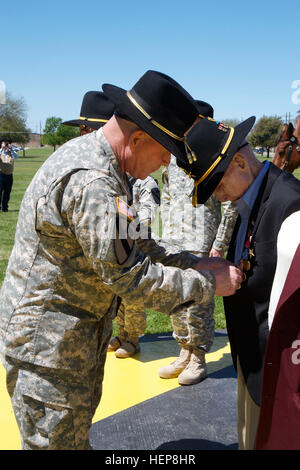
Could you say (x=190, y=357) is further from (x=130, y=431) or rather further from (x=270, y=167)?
(x=270, y=167)

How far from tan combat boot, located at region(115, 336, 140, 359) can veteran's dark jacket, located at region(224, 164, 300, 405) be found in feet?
8.84

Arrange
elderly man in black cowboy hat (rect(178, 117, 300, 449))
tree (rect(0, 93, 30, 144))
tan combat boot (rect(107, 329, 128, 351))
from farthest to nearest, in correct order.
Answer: tree (rect(0, 93, 30, 144))
tan combat boot (rect(107, 329, 128, 351))
elderly man in black cowboy hat (rect(178, 117, 300, 449))

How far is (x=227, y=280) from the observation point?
2350mm

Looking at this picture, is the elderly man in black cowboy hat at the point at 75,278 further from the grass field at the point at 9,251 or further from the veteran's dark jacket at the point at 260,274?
the grass field at the point at 9,251

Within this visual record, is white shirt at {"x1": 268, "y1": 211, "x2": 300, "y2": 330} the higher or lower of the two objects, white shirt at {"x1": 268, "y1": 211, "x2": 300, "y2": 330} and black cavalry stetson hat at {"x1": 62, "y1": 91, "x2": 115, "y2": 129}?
the lower

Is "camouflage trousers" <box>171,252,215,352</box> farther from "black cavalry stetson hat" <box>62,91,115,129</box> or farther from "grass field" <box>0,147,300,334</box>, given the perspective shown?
"black cavalry stetson hat" <box>62,91,115,129</box>

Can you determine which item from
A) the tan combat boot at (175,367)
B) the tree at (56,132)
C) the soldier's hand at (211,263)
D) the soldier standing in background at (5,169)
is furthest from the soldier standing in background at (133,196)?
the tree at (56,132)

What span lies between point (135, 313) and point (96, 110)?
213 centimetres

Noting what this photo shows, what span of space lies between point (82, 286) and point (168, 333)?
3882 millimetres

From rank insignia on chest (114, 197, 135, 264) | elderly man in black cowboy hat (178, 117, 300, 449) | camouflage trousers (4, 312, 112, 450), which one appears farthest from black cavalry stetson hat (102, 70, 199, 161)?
camouflage trousers (4, 312, 112, 450)

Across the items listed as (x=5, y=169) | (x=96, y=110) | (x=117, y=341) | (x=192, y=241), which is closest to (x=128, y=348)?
(x=117, y=341)

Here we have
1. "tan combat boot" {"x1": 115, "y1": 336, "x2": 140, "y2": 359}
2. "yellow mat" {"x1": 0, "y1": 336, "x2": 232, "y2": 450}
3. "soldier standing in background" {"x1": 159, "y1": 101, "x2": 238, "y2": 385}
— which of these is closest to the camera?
"yellow mat" {"x1": 0, "y1": 336, "x2": 232, "y2": 450}

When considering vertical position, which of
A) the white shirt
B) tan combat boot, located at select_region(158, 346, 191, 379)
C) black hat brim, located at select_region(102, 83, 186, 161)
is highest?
black hat brim, located at select_region(102, 83, 186, 161)

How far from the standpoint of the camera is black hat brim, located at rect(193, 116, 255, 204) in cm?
228
